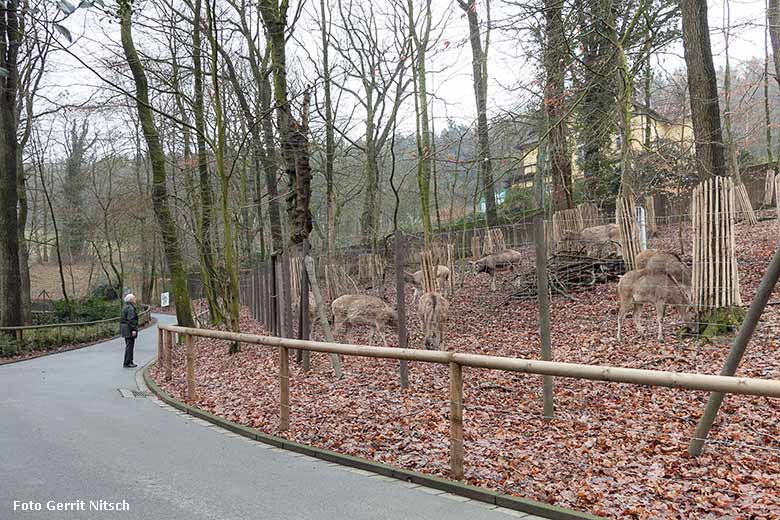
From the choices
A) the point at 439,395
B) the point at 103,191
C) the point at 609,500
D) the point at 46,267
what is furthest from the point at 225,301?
the point at 46,267

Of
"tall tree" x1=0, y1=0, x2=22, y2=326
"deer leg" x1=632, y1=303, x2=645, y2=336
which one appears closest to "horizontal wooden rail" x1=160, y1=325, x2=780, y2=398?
"deer leg" x1=632, y1=303, x2=645, y2=336

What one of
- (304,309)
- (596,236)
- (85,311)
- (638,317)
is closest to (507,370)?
(638,317)

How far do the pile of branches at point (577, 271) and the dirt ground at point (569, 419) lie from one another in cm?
122

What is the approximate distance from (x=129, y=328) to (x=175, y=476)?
10.9 m

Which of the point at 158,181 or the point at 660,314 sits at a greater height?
the point at 158,181

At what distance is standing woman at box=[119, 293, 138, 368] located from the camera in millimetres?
15789

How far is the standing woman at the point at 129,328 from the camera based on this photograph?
51.8 ft

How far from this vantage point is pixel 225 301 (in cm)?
1462

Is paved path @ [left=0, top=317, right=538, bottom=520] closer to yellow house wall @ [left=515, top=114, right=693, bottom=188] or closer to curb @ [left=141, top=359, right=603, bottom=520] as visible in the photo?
curb @ [left=141, top=359, right=603, bottom=520]

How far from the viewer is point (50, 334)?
20.7m

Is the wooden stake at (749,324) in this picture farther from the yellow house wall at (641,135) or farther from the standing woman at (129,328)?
the standing woman at (129,328)

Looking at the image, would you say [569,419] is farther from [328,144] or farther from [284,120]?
[328,144]

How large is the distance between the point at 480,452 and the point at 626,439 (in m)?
1.42

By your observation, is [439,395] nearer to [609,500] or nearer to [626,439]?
[626,439]
